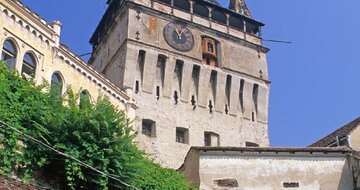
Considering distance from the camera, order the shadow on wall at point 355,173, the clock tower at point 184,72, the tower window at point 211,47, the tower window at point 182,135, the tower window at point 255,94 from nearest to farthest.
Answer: the shadow on wall at point 355,173, the clock tower at point 184,72, the tower window at point 182,135, the tower window at point 211,47, the tower window at point 255,94

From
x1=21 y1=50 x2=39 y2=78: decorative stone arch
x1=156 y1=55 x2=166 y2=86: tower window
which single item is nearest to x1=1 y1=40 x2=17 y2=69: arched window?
x1=21 y1=50 x2=39 y2=78: decorative stone arch

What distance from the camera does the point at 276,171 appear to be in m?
25.2

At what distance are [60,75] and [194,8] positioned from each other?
17484 millimetres

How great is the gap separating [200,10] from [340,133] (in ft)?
52.9

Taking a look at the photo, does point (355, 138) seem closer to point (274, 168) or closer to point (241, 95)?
point (274, 168)

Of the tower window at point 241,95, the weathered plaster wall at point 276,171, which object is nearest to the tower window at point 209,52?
the tower window at point 241,95

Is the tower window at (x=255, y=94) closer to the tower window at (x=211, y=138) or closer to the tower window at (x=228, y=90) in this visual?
the tower window at (x=228, y=90)

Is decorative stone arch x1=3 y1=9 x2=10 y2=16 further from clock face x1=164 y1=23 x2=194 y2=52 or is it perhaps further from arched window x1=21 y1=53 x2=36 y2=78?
clock face x1=164 y1=23 x2=194 y2=52

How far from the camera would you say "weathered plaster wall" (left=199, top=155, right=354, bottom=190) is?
24.9m

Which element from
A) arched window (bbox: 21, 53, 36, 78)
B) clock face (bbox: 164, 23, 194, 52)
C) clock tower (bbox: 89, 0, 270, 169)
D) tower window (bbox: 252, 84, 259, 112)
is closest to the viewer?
arched window (bbox: 21, 53, 36, 78)

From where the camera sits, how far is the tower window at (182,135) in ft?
123

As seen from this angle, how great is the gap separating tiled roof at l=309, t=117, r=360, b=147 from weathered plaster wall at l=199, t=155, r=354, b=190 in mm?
4720

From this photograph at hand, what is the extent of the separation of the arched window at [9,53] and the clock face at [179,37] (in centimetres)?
1580

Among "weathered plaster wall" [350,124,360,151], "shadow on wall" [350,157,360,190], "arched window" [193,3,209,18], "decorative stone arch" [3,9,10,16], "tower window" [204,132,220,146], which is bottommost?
"shadow on wall" [350,157,360,190]
